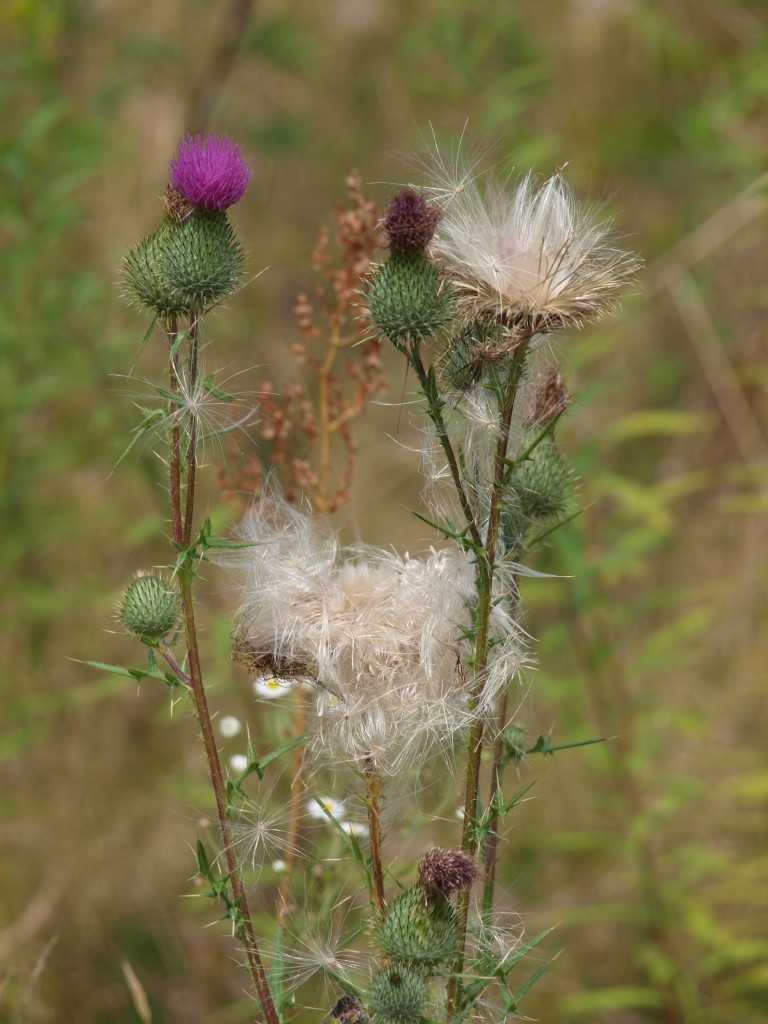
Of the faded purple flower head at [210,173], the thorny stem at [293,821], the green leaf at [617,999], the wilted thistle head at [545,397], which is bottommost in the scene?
the green leaf at [617,999]

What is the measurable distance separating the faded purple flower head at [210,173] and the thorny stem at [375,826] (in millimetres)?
949

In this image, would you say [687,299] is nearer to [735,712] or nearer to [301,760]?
[735,712]

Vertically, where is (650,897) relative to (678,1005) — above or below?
above

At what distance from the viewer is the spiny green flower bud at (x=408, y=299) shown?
5.59 ft

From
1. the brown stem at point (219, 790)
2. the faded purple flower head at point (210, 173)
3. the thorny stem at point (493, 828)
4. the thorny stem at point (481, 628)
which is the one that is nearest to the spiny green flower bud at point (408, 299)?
the thorny stem at point (481, 628)

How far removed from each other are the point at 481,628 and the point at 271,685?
0.56 metres

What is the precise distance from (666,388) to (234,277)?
4.96 metres

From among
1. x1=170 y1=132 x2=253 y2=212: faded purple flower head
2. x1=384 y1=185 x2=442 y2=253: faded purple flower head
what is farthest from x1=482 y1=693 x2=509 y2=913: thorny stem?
x1=170 y1=132 x2=253 y2=212: faded purple flower head

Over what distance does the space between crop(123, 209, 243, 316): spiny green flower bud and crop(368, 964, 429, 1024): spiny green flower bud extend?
105cm

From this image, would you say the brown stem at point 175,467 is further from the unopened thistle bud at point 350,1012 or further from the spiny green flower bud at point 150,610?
the unopened thistle bud at point 350,1012

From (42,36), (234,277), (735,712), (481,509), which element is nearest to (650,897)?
Answer: (735,712)

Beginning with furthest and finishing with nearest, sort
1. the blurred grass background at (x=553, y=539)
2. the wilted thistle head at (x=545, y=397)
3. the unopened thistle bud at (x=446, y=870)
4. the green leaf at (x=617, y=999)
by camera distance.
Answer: the blurred grass background at (x=553, y=539), the green leaf at (x=617, y=999), the wilted thistle head at (x=545, y=397), the unopened thistle bud at (x=446, y=870)

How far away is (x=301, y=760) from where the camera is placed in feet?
6.83

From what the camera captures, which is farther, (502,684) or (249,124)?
(249,124)
